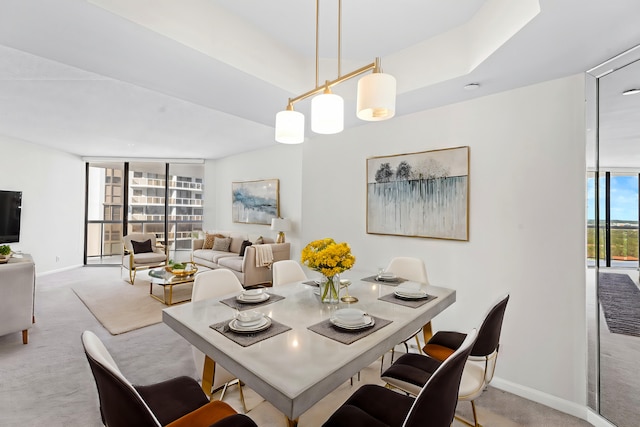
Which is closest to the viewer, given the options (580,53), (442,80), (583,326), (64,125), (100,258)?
(580,53)

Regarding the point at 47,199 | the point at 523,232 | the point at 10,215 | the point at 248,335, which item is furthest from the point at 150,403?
the point at 47,199

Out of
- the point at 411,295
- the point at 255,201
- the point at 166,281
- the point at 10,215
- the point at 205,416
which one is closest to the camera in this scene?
the point at 205,416

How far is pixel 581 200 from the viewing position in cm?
212

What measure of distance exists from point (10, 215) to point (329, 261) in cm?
617

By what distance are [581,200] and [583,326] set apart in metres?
0.88

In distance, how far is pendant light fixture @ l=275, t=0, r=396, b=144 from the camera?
1.47m

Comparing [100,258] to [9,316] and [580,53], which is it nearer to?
[9,316]

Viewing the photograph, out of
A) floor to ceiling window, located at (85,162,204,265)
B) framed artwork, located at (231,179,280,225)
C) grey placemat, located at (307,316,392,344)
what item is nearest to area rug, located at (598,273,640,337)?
grey placemat, located at (307,316,392,344)

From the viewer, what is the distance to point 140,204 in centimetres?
748

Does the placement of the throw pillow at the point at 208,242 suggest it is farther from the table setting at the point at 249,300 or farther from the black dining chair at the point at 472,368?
the black dining chair at the point at 472,368

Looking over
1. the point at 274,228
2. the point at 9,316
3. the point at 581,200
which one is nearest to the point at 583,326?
the point at 581,200

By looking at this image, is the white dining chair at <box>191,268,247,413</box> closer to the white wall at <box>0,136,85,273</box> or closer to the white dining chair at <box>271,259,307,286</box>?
the white dining chair at <box>271,259,307,286</box>

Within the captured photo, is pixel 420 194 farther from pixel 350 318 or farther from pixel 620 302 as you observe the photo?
pixel 350 318

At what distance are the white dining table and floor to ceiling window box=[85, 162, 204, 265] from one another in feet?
20.5
